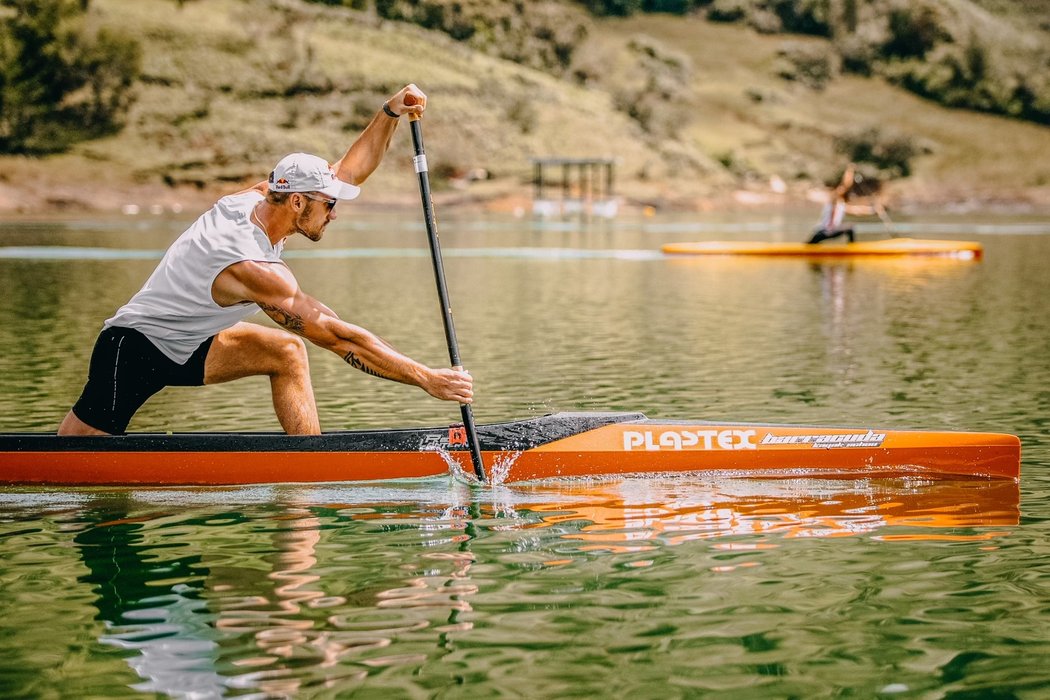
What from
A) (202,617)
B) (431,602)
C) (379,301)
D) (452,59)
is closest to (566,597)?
(431,602)

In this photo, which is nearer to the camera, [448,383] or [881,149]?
[448,383]

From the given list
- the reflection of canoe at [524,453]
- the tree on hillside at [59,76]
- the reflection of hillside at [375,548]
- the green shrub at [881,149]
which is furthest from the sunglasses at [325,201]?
the green shrub at [881,149]

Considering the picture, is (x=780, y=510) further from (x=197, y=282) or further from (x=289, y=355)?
(x=197, y=282)

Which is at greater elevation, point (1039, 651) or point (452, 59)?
point (452, 59)

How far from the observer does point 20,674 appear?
6.27m

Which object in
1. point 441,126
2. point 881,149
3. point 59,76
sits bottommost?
point 881,149

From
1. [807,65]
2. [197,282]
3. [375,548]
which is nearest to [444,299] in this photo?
[197,282]

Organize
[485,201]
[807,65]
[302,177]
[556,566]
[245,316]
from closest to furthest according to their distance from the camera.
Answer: [556,566] < [302,177] < [245,316] < [485,201] < [807,65]

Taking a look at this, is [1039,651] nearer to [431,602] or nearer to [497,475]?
[431,602]

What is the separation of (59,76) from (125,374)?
8911cm

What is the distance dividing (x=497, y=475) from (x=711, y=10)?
539 feet

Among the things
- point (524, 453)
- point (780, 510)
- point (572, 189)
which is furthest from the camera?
point (572, 189)

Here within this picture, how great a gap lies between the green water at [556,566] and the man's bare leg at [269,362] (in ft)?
2.15

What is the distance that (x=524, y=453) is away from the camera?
1009cm
